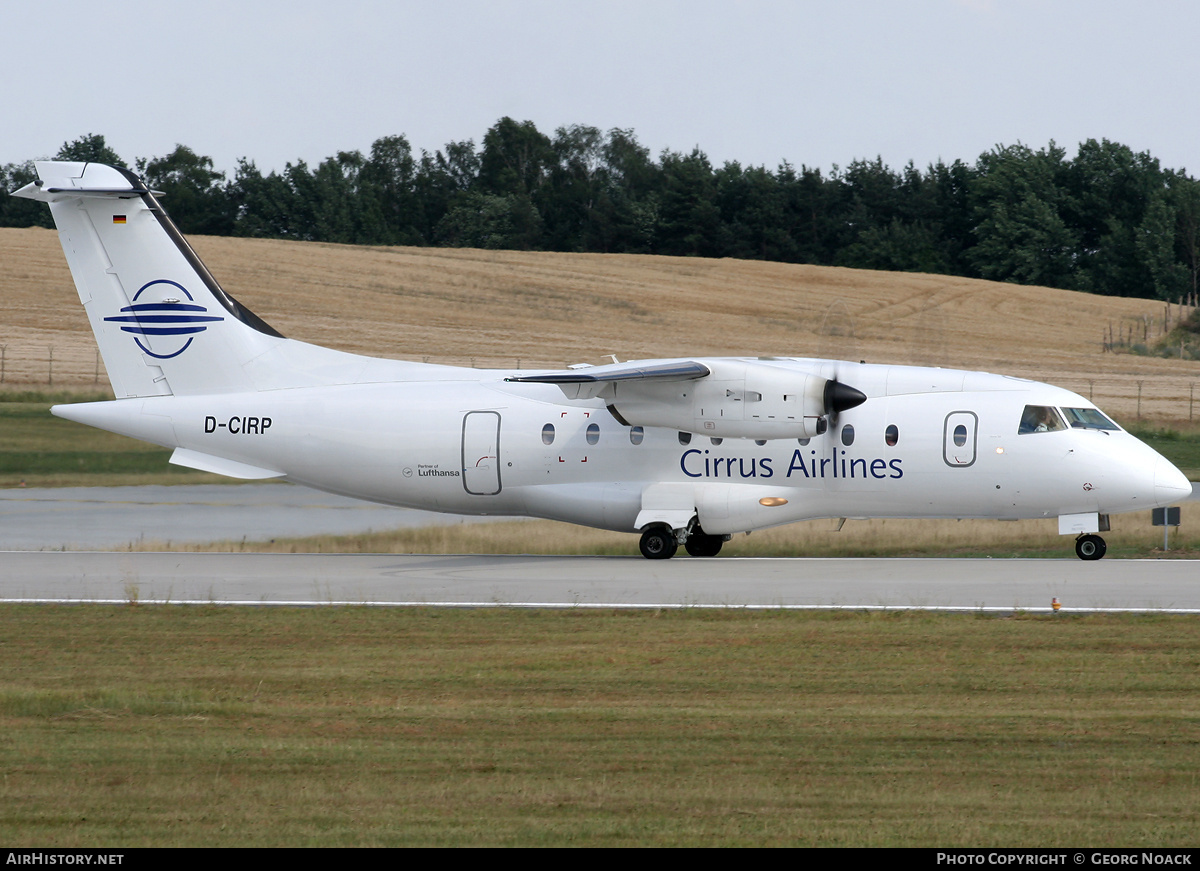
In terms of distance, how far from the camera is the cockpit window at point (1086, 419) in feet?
68.3

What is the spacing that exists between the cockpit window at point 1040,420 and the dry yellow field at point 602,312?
28.3m

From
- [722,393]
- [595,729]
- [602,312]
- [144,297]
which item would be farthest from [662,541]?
[602,312]

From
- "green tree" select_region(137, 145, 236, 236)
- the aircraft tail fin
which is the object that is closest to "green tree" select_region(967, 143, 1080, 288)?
"green tree" select_region(137, 145, 236, 236)

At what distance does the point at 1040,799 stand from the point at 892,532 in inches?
749

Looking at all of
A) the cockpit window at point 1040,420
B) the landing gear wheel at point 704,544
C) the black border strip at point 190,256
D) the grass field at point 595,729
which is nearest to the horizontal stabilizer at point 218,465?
the black border strip at point 190,256

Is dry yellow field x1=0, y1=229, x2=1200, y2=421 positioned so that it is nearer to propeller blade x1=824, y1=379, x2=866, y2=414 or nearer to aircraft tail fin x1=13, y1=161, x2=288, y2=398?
aircraft tail fin x1=13, y1=161, x2=288, y2=398

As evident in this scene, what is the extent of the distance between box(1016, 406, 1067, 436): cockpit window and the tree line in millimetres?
69047

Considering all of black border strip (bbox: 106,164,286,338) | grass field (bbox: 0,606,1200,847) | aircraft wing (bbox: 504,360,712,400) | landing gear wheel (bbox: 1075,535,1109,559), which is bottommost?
grass field (bbox: 0,606,1200,847)

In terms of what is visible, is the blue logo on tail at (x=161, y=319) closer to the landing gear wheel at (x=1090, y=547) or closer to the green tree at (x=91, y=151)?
the landing gear wheel at (x=1090, y=547)

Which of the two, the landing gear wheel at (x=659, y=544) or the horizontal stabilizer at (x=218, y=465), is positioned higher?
the horizontal stabilizer at (x=218, y=465)

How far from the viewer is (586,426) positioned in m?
22.4

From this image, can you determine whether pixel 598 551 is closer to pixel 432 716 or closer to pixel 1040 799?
pixel 432 716

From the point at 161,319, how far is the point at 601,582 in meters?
9.73

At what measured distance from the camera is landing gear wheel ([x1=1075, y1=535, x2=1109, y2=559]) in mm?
20938
